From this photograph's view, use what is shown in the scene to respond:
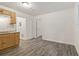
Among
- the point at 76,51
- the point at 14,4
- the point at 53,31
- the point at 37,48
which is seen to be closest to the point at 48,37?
the point at 53,31

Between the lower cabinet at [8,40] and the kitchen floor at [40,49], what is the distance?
19cm

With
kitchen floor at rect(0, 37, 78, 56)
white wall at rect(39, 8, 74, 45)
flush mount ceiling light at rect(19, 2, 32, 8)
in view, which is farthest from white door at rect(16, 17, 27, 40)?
white wall at rect(39, 8, 74, 45)

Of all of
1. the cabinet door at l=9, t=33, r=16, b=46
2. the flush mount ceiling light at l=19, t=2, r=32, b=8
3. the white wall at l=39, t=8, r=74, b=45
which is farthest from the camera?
the cabinet door at l=9, t=33, r=16, b=46

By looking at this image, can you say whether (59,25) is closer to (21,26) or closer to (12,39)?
(21,26)

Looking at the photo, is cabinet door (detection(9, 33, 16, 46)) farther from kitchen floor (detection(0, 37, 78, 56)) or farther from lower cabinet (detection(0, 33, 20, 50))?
kitchen floor (detection(0, 37, 78, 56))

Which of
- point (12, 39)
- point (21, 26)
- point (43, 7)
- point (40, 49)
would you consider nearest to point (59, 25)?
point (43, 7)

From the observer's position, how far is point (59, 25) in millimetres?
2908

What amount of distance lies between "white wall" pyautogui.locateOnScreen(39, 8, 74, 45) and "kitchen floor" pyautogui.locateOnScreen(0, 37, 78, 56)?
198 millimetres

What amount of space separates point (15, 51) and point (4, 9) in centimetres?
117

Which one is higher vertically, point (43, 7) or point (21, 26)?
point (43, 7)

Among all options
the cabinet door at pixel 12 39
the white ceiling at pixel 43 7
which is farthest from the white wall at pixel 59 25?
the cabinet door at pixel 12 39

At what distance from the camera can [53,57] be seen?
7.88 feet

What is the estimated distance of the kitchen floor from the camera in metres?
2.62

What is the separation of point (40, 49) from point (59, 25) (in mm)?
835
